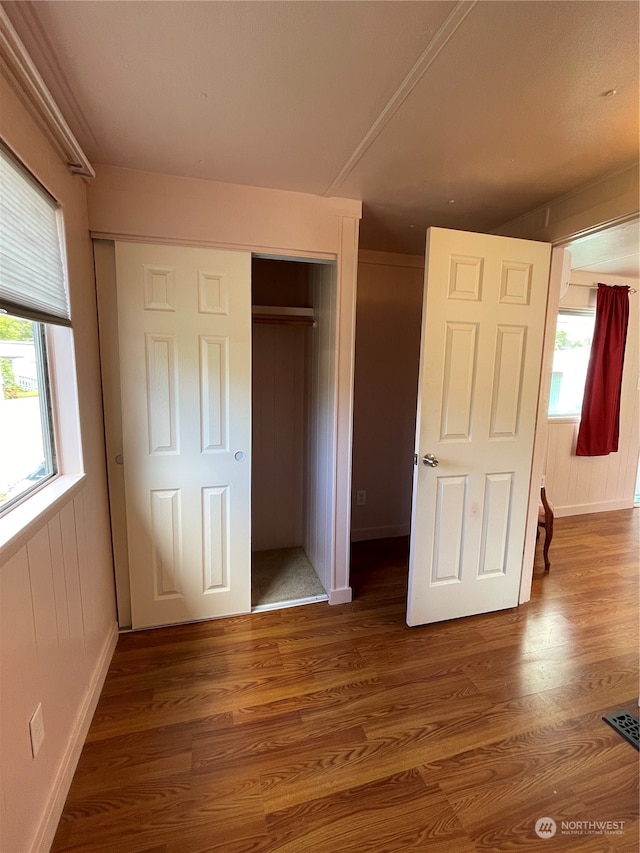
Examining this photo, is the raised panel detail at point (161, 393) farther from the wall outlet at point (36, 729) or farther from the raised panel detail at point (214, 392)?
the wall outlet at point (36, 729)

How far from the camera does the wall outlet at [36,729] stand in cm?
109

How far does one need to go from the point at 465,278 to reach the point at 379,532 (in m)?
2.16

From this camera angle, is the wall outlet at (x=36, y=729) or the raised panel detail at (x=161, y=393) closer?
the wall outlet at (x=36, y=729)

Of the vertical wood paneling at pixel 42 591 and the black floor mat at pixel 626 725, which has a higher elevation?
the vertical wood paneling at pixel 42 591

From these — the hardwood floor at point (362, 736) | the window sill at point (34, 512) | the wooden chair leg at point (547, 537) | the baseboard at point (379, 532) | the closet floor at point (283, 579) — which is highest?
the window sill at point (34, 512)

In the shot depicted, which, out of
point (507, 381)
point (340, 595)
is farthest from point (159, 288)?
point (340, 595)

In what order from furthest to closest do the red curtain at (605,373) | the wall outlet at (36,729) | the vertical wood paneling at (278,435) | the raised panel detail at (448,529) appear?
the red curtain at (605,373)
the vertical wood paneling at (278,435)
the raised panel detail at (448,529)
the wall outlet at (36,729)

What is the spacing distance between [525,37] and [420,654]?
2.40m

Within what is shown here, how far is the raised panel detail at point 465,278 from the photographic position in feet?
6.28

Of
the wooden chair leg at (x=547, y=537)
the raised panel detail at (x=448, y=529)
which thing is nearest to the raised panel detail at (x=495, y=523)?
the raised panel detail at (x=448, y=529)

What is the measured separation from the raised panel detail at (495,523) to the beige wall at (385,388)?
1.13 m

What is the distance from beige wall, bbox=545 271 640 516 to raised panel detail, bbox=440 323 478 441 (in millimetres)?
2118

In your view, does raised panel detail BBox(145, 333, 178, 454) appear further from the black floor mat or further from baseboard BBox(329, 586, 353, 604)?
the black floor mat

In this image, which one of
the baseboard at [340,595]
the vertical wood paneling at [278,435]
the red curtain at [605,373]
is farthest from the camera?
the red curtain at [605,373]
